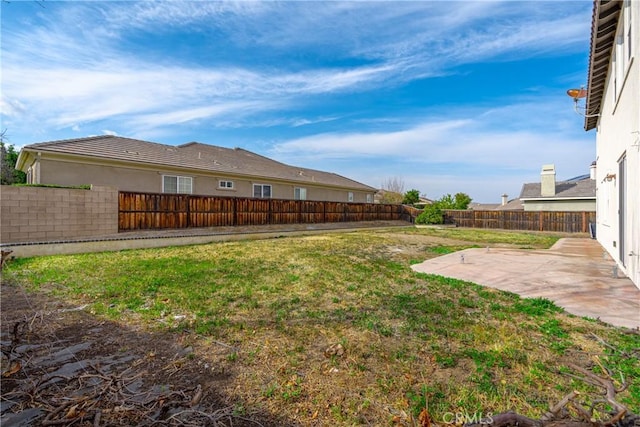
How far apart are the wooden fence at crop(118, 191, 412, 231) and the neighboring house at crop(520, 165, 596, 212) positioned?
17089mm

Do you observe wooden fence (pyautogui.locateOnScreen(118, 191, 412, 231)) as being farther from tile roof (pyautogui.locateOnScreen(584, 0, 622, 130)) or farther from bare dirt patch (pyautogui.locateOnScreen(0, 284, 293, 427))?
tile roof (pyautogui.locateOnScreen(584, 0, 622, 130))

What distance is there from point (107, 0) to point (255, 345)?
21.6ft

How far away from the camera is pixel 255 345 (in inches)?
134

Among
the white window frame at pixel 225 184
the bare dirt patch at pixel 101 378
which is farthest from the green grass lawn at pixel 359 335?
the white window frame at pixel 225 184

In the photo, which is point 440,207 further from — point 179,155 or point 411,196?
point 179,155

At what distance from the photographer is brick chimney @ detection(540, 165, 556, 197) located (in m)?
25.0

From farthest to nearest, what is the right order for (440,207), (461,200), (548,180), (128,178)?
(461,200)
(440,207)
(548,180)
(128,178)

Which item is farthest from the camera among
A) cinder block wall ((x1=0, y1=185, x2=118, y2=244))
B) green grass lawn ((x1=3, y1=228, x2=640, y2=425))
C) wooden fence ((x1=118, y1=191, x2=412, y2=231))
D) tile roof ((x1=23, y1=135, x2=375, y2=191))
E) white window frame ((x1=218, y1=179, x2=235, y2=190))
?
white window frame ((x1=218, y1=179, x2=235, y2=190))

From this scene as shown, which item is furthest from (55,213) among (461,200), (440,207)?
(461,200)

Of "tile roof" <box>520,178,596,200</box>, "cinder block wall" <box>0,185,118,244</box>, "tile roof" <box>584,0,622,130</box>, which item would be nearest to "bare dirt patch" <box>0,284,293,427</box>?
"cinder block wall" <box>0,185,118,244</box>

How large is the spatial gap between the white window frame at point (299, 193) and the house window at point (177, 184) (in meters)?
7.38

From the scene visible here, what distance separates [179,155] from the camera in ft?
53.2

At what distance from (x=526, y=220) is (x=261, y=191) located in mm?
19821

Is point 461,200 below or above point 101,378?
above
